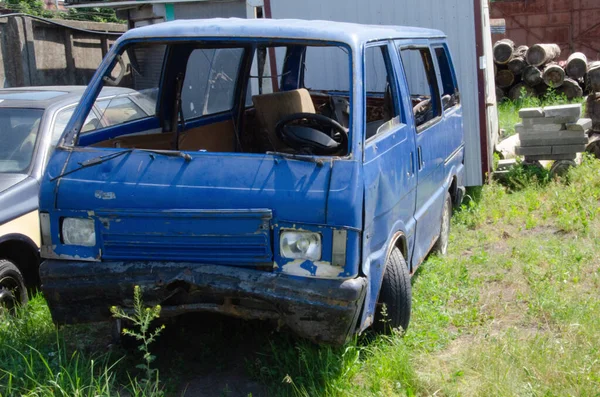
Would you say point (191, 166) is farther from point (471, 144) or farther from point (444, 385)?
point (471, 144)

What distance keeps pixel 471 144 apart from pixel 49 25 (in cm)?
654

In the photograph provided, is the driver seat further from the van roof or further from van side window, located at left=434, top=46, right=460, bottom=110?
van side window, located at left=434, top=46, right=460, bottom=110

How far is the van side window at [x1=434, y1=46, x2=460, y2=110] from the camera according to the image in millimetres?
6926

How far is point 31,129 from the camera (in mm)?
5844

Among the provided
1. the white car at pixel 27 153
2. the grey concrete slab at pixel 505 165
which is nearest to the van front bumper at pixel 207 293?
the white car at pixel 27 153

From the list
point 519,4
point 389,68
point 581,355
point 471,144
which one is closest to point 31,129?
point 389,68

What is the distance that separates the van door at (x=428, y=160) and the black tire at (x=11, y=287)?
Result: 8.98 ft

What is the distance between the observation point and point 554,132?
9.45 meters

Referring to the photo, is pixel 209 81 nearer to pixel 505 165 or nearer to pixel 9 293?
pixel 9 293

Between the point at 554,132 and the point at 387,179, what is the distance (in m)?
5.81

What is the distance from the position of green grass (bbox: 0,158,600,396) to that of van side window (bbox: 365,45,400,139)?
1.32 meters

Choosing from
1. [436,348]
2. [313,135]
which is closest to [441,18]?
[313,135]

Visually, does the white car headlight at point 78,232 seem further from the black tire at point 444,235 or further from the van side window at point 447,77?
the van side window at point 447,77

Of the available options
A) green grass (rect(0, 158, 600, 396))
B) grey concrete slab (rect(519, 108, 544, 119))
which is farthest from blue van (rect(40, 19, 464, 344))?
grey concrete slab (rect(519, 108, 544, 119))
